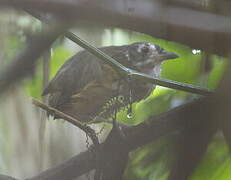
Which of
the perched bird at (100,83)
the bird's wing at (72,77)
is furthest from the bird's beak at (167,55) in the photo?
the bird's wing at (72,77)

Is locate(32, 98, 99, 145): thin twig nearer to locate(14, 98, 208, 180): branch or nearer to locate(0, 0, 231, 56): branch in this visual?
locate(14, 98, 208, 180): branch

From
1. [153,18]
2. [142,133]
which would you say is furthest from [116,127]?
[153,18]

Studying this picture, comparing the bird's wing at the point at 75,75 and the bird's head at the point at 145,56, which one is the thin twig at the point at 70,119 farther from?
the bird's head at the point at 145,56

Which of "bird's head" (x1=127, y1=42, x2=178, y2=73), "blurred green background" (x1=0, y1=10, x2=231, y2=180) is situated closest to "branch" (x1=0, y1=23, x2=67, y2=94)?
"blurred green background" (x1=0, y1=10, x2=231, y2=180)

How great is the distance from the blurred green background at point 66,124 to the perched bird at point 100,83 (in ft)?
0.04

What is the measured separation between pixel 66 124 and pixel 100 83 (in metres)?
0.09

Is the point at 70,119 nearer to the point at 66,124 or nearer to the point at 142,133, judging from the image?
the point at 66,124

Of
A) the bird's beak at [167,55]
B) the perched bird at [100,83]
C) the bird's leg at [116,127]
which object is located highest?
the bird's beak at [167,55]

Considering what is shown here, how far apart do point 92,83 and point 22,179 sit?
188 millimetres

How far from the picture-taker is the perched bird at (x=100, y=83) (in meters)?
0.80

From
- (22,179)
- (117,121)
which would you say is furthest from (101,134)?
(22,179)

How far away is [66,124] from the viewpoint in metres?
0.81

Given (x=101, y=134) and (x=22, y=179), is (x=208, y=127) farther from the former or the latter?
(x=22, y=179)

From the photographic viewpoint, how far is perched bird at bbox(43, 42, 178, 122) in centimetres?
80
